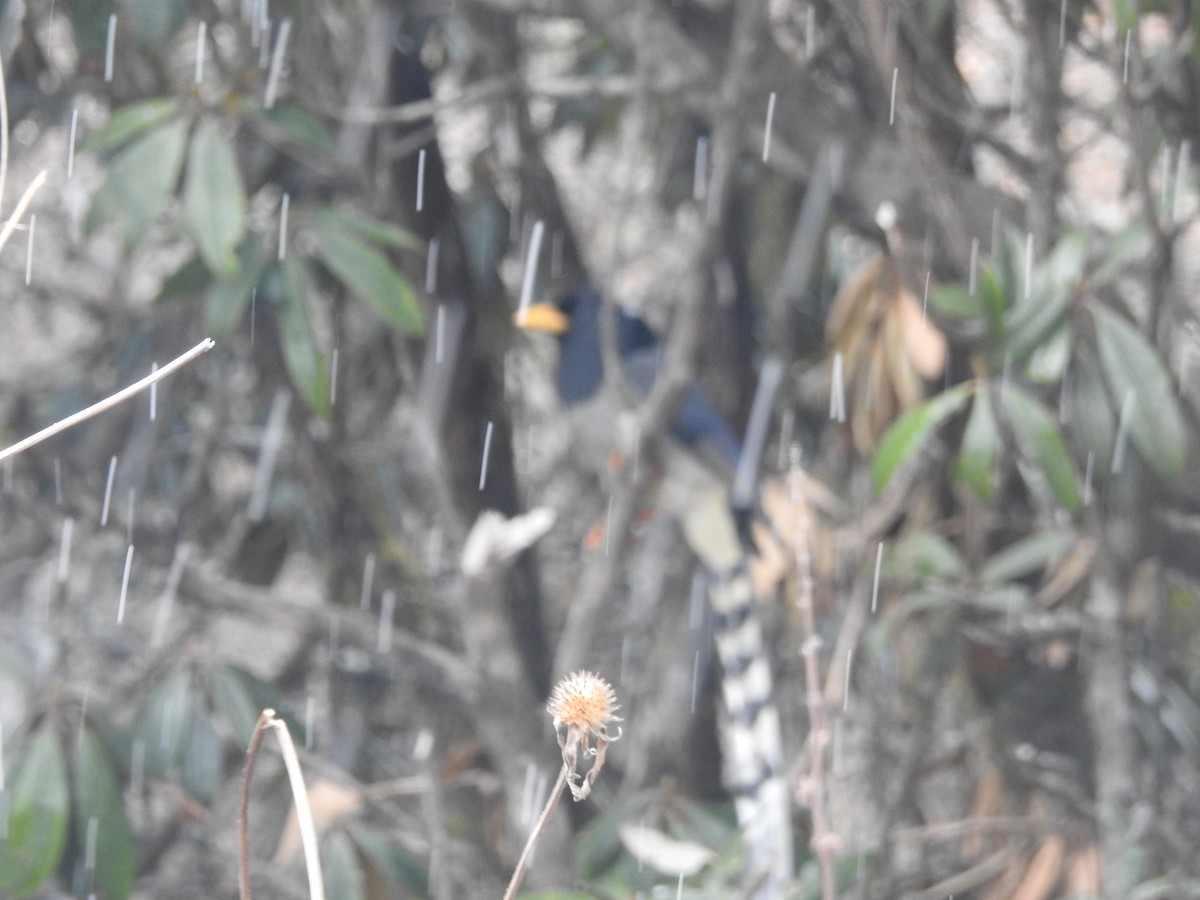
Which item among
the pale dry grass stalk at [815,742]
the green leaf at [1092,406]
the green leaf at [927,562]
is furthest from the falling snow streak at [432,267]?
the pale dry grass stalk at [815,742]

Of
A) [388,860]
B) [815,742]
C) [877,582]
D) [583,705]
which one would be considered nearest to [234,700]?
[388,860]

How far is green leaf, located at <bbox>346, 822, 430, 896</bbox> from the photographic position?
7.37 feet

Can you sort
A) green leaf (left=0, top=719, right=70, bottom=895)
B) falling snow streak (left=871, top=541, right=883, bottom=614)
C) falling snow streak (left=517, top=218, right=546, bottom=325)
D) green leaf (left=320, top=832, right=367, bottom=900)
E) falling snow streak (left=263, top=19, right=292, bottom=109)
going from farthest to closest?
falling snow streak (left=517, top=218, right=546, bottom=325) → falling snow streak (left=871, top=541, right=883, bottom=614) → falling snow streak (left=263, top=19, right=292, bottom=109) → green leaf (left=320, top=832, right=367, bottom=900) → green leaf (left=0, top=719, right=70, bottom=895)

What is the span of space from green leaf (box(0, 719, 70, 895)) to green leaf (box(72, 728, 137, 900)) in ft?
0.09

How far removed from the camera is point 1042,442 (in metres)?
2.00

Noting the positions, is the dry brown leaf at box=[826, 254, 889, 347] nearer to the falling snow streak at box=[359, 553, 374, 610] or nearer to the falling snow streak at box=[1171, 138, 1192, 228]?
the falling snow streak at box=[1171, 138, 1192, 228]

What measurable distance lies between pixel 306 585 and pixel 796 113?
206 cm


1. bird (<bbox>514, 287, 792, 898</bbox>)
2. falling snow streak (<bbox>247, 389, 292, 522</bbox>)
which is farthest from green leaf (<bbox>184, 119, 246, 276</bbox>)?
falling snow streak (<bbox>247, 389, 292, 522</bbox>)

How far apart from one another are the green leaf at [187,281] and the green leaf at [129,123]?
0.21 meters

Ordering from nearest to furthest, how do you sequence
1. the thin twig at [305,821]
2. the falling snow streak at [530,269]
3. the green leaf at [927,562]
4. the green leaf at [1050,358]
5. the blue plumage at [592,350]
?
1. the thin twig at [305,821]
2. the green leaf at [1050,358]
3. the green leaf at [927,562]
4. the falling snow streak at [530,269]
5. the blue plumage at [592,350]

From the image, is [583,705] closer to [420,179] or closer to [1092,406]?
[1092,406]

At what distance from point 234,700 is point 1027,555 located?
1.31 m

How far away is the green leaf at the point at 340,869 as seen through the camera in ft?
7.12

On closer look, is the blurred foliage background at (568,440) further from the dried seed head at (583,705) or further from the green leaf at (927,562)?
the dried seed head at (583,705)
